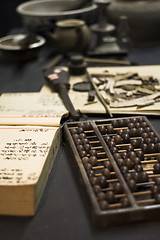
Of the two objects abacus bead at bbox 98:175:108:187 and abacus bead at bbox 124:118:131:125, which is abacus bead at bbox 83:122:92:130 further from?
abacus bead at bbox 98:175:108:187

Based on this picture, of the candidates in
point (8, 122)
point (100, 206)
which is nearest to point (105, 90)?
point (8, 122)

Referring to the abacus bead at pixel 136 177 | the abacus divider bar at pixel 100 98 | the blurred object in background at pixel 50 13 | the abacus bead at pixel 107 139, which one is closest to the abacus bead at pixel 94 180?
the abacus bead at pixel 136 177

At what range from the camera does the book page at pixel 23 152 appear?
84 centimetres

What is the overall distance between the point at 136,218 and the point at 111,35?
165cm

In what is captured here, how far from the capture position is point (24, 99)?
140cm

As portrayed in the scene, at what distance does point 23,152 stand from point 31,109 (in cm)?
37

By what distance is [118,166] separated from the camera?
3.06ft

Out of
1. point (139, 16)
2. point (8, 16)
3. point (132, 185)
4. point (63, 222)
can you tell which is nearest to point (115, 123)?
point (132, 185)

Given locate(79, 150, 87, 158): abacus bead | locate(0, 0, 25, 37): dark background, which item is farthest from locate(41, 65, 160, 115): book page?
locate(0, 0, 25, 37): dark background

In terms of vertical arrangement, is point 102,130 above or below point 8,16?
above

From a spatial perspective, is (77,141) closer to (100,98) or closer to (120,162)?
(120,162)

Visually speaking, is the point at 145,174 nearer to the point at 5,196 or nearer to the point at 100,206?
the point at 100,206

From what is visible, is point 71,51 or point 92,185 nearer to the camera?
point 92,185

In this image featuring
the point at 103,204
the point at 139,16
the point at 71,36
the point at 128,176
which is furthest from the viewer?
the point at 139,16
